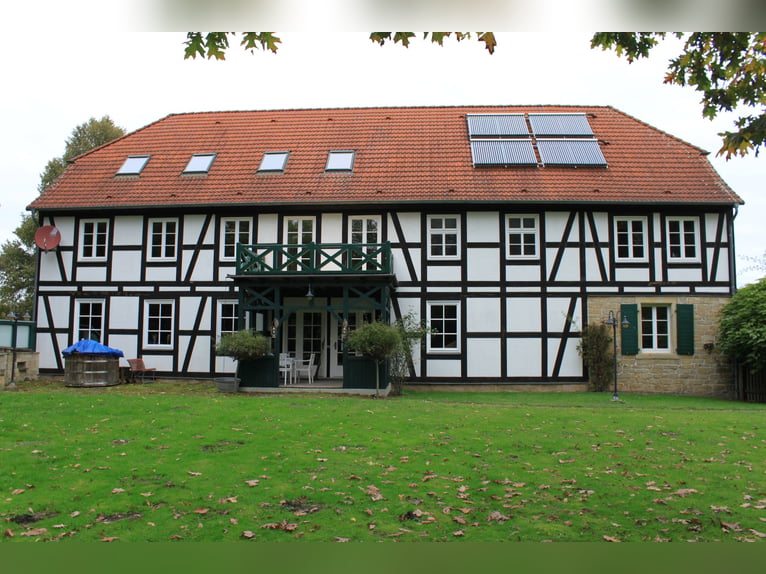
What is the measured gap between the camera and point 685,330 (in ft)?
54.7

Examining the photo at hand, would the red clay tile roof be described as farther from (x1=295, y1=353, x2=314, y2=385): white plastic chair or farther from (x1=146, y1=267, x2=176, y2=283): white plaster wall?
(x1=295, y1=353, x2=314, y2=385): white plastic chair

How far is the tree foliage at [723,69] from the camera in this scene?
4.18 metres

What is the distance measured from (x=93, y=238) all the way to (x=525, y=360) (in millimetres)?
14081

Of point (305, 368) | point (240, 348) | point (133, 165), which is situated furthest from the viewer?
point (133, 165)

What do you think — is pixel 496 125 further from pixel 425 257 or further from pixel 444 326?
pixel 444 326

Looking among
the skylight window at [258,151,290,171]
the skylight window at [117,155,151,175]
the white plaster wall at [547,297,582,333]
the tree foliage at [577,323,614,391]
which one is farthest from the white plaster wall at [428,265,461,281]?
the skylight window at [117,155,151,175]

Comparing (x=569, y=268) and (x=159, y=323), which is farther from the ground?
(x=569, y=268)

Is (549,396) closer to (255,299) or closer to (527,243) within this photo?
(527,243)

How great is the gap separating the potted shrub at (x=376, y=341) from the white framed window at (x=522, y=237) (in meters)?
5.09

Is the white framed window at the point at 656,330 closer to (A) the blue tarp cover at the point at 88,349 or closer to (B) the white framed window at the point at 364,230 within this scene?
(B) the white framed window at the point at 364,230

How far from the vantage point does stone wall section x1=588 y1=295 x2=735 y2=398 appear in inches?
Answer: 657

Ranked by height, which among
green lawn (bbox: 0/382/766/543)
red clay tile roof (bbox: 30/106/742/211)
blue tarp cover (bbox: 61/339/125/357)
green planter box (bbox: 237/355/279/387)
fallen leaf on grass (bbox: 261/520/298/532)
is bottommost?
fallen leaf on grass (bbox: 261/520/298/532)

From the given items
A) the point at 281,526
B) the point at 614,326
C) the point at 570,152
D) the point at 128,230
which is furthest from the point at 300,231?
the point at 281,526

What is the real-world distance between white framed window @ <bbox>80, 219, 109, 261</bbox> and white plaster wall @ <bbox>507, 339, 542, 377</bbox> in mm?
13216
